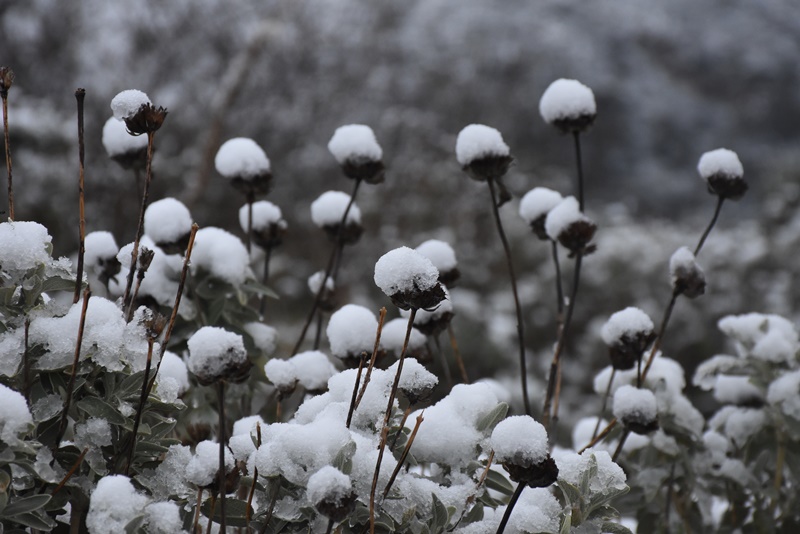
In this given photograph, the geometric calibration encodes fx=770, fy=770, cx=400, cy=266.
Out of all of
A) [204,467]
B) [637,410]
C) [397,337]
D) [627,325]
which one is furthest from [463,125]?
[204,467]

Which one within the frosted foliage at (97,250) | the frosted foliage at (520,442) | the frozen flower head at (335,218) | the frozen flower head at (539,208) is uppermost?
the frozen flower head at (539,208)

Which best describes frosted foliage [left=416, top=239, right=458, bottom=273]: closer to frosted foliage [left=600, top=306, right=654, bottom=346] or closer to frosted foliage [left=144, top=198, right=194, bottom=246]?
frosted foliage [left=600, top=306, right=654, bottom=346]

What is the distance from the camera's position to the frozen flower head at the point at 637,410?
1202 millimetres

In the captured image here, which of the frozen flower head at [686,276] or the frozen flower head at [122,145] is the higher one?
the frozen flower head at [686,276]

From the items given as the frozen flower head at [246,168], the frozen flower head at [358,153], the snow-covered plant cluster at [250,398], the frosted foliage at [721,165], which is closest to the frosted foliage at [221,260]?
the snow-covered plant cluster at [250,398]

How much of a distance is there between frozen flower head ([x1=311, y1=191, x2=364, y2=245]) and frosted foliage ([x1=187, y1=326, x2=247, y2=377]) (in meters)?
0.77

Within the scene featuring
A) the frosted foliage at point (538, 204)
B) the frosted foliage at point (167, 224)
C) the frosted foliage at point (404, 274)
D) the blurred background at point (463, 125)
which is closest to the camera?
the frosted foliage at point (404, 274)

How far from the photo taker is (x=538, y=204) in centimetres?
155

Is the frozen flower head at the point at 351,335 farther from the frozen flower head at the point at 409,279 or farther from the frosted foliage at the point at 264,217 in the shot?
the frosted foliage at the point at 264,217

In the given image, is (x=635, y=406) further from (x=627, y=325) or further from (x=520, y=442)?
(x=520, y=442)

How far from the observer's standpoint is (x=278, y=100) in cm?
877

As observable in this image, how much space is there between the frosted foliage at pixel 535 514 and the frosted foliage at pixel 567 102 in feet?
2.42

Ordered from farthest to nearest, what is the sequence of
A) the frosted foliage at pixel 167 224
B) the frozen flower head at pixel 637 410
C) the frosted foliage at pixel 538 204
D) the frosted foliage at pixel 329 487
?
the frosted foliage at pixel 538 204 → the frosted foliage at pixel 167 224 → the frozen flower head at pixel 637 410 → the frosted foliage at pixel 329 487

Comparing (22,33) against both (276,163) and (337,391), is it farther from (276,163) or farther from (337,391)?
(337,391)
